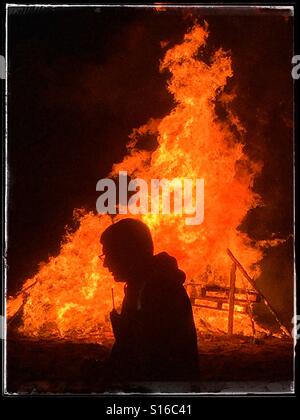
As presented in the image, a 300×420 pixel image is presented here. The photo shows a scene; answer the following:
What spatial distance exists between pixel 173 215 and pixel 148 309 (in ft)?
7.45

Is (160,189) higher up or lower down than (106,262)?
higher up

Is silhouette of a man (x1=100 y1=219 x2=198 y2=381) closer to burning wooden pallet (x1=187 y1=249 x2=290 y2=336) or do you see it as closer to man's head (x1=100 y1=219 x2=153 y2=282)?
man's head (x1=100 y1=219 x2=153 y2=282)

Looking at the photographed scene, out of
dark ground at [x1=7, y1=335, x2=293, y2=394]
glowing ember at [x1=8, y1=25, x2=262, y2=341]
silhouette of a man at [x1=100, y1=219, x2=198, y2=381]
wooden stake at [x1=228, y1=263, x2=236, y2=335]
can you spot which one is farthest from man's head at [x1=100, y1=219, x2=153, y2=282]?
wooden stake at [x1=228, y1=263, x2=236, y2=335]

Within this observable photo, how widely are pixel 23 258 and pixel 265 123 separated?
4.27 meters

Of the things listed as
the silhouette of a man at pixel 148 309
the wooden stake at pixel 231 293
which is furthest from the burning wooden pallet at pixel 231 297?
the silhouette of a man at pixel 148 309

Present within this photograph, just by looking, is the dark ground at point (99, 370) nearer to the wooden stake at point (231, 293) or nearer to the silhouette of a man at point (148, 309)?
the silhouette of a man at point (148, 309)

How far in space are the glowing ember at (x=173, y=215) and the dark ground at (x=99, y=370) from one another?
2.31 feet

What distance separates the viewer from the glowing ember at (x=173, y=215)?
7.57 m

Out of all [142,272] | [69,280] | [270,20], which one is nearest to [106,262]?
[142,272]

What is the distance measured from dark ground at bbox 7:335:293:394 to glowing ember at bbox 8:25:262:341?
2.31 ft

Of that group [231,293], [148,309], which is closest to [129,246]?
[148,309]

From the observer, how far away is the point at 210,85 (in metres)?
7.57

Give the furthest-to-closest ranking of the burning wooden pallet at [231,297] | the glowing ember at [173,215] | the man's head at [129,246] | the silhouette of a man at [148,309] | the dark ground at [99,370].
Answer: the burning wooden pallet at [231,297] < the glowing ember at [173,215] < the dark ground at [99,370] < the man's head at [129,246] < the silhouette of a man at [148,309]

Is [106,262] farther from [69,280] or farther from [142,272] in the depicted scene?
[69,280]
